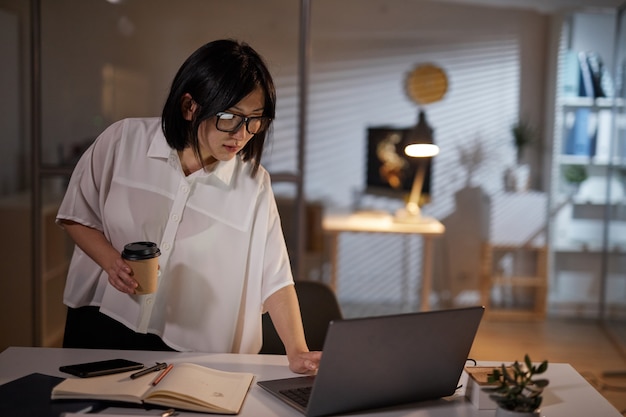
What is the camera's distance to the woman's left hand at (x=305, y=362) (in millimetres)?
1817

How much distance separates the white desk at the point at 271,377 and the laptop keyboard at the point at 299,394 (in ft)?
0.08

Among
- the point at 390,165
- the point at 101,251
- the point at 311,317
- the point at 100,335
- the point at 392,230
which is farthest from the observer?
the point at 390,165

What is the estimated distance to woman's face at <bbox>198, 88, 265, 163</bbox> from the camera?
1849 millimetres

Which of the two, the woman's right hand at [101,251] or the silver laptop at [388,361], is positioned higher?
the woman's right hand at [101,251]

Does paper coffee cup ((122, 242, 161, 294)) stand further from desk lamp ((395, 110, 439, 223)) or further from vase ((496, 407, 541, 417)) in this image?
desk lamp ((395, 110, 439, 223))

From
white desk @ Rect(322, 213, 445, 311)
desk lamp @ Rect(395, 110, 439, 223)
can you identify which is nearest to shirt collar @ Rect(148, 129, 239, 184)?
desk lamp @ Rect(395, 110, 439, 223)

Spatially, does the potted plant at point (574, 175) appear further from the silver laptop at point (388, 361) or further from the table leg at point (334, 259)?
the silver laptop at point (388, 361)

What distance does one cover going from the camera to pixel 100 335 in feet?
6.89

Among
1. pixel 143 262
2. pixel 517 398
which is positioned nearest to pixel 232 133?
pixel 143 262

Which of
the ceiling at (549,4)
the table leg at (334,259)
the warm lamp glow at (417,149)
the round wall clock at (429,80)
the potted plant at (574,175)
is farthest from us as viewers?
the round wall clock at (429,80)

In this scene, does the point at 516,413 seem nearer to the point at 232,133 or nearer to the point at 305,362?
the point at 305,362

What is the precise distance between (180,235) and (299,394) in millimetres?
575

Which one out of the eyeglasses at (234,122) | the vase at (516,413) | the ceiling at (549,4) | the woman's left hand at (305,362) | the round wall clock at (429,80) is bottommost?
the woman's left hand at (305,362)

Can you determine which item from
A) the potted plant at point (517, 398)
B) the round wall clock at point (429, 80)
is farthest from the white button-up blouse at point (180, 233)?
the round wall clock at point (429, 80)
